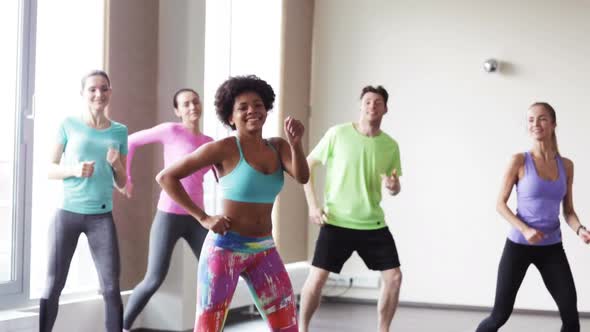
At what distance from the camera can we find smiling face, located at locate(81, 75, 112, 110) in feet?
14.6

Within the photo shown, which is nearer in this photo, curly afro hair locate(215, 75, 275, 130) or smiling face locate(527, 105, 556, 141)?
curly afro hair locate(215, 75, 275, 130)

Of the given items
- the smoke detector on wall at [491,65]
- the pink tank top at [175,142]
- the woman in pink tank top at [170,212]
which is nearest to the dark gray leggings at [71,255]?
the woman in pink tank top at [170,212]

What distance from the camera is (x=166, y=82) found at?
576 cm

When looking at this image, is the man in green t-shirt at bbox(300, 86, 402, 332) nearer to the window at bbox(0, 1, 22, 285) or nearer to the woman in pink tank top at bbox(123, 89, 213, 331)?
the woman in pink tank top at bbox(123, 89, 213, 331)

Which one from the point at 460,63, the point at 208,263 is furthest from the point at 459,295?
the point at 208,263

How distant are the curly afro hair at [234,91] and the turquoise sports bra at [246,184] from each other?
195 mm

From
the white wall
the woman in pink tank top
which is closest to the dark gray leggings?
the woman in pink tank top

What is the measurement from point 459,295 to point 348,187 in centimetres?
273

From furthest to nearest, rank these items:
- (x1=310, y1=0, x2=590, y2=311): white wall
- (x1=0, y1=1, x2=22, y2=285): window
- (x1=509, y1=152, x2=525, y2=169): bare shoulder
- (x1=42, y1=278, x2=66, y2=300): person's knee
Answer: (x1=310, y1=0, x2=590, y2=311): white wall, (x1=0, y1=1, x2=22, y2=285): window, (x1=509, y1=152, x2=525, y2=169): bare shoulder, (x1=42, y1=278, x2=66, y2=300): person's knee

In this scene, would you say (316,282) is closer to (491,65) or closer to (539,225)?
(539,225)

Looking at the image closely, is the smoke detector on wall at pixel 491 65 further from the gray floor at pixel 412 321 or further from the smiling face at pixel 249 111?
the smiling face at pixel 249 111

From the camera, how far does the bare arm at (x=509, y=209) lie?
167 inches

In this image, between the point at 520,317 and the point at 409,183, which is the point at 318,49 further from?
the point at 520,317

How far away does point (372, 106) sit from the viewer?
15.9 feet
